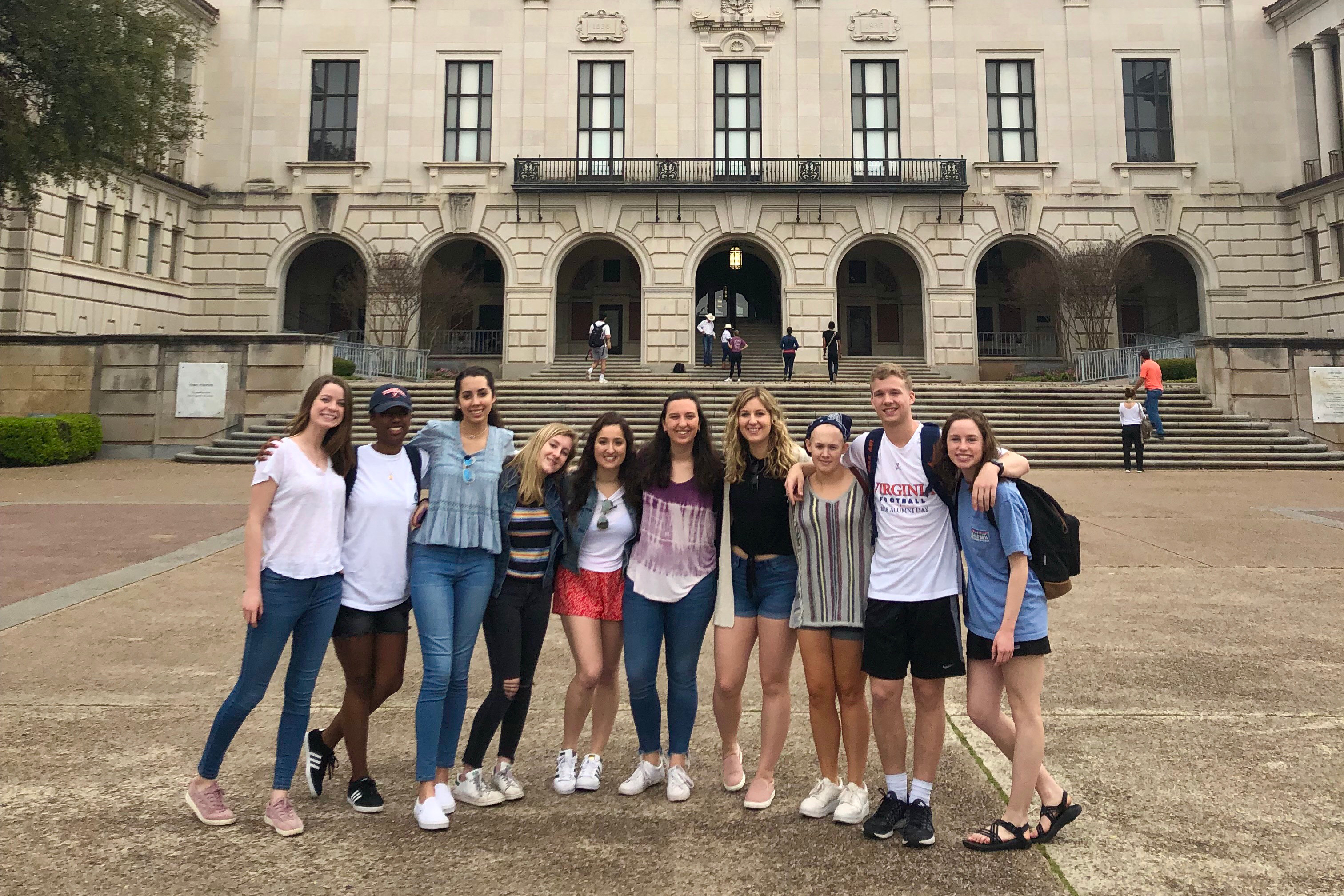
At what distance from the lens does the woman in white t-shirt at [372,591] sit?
11.2ft

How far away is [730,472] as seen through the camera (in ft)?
11.8

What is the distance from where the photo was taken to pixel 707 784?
3.66 m

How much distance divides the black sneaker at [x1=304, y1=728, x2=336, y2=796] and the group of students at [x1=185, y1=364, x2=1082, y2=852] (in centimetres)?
2

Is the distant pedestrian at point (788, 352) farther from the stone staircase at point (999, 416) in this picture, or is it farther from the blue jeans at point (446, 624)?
the blue jeans at point (446, 624)

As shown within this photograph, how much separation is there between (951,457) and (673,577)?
1368mm

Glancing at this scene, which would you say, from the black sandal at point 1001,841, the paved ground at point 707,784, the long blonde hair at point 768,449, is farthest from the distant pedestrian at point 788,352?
the black sandal at point 1001,841

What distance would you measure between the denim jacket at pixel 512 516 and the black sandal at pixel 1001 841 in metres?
2.12

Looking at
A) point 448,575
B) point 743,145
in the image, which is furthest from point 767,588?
point 743,145

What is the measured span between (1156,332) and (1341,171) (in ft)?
26.9

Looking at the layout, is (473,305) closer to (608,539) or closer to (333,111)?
(333,111)

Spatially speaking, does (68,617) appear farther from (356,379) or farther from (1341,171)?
(1341,171)

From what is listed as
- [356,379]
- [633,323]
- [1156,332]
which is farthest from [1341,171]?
[356,379]

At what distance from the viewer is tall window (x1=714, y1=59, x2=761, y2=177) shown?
29688mm

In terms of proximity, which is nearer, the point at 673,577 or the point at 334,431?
the point at 334,431
